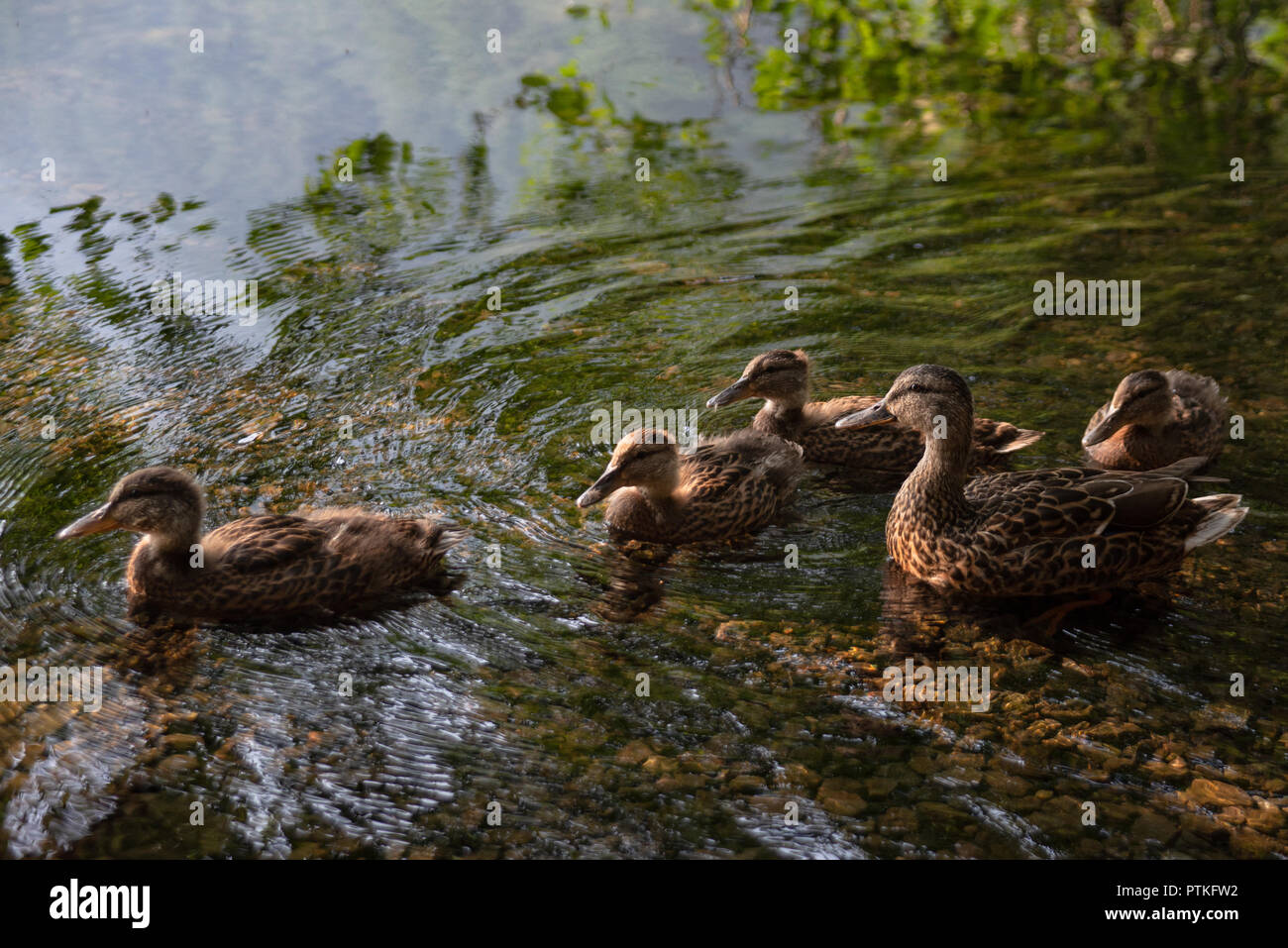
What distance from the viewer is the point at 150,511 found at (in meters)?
5.96

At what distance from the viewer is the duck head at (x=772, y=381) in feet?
24.7

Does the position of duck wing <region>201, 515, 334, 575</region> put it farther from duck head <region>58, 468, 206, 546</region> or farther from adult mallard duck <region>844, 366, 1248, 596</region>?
adult mallard duck <region>844, 366, 1248, 596</region>

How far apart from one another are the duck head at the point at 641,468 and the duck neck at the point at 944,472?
1297 millimetres

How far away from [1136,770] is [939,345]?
4.26m

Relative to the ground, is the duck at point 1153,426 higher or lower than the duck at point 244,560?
higher

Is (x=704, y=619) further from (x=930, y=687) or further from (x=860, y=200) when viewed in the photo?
(x=860, y=200)

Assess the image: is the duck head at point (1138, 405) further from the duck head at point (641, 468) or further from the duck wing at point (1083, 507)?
the duck head at point (641, 468)

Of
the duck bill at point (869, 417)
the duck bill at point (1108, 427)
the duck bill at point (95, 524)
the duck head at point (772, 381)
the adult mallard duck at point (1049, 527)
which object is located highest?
the duck head at point (772, 381)

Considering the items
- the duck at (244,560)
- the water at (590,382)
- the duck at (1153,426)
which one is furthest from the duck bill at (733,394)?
the duck at (244,560)

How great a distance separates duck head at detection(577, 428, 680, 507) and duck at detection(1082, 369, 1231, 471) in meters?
2.49

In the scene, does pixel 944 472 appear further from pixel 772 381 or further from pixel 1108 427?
pixel 772 381

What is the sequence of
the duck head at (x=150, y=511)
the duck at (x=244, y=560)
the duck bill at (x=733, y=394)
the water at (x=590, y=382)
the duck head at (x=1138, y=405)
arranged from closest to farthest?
the water at (x=590, y=382)
the duck at (x=244, y=560)
the duck head at (x=150, y=511)
the duck head at (x=1138, y=405)
the duck bill at (x=733, y=394)

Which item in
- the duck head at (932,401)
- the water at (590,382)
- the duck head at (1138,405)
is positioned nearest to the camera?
the water at (590,382)

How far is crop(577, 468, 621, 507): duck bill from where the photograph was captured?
650cm
